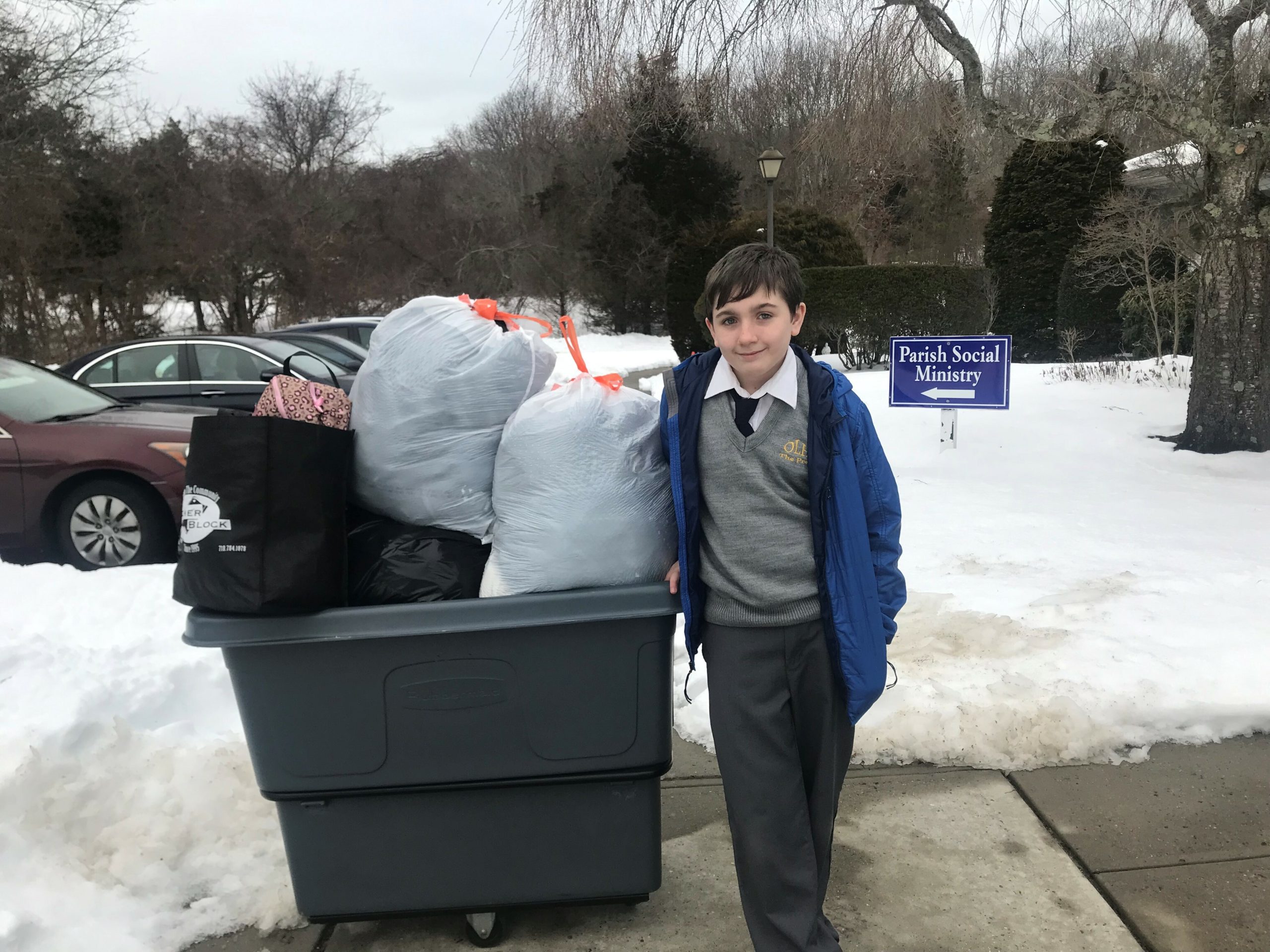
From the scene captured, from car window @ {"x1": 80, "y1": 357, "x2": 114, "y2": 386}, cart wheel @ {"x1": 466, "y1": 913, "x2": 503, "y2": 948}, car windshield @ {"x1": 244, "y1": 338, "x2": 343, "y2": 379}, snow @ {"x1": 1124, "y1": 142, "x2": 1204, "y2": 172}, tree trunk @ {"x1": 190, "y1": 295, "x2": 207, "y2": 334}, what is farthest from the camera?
tree trunk @ {"x1": 190, "y1": 295, "x2": 207, "y2": 334}

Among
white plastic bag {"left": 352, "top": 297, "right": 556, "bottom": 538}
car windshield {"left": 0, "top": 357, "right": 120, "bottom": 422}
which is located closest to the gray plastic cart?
white plastic bag {"left": 352, "top": 297, "right": 556, "bottom": 538}

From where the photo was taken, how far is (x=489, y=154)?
45.0 meters

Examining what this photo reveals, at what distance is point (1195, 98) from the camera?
25.8 ft

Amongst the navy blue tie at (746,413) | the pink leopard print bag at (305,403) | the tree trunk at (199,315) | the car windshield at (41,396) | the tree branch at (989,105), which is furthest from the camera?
the tree trunk at (199,315)

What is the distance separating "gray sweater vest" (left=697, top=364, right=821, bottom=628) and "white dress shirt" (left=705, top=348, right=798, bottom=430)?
2 cm

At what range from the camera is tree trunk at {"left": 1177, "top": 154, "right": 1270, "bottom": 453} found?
8.14 meters

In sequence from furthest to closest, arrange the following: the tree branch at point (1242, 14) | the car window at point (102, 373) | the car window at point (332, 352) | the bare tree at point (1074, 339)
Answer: the bare tree at point (1074, 339) → the car window at point (332, 352) → the car window at point (102, 373) → the tree branch at point (1242, 14)

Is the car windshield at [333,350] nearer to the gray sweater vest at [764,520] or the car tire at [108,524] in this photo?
the car tire at [108,524]

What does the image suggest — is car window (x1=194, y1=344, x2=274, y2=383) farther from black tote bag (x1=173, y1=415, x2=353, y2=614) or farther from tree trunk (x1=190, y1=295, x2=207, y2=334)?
tree trunk (x1=190, y1=295, x2=207, y2=334)

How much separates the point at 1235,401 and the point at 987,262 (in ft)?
37.7

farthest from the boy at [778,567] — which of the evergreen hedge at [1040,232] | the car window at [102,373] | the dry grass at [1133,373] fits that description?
the evergreen hedge at [1040,232]

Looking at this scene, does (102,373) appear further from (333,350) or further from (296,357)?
(333,350)

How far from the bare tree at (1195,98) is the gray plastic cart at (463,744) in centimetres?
653

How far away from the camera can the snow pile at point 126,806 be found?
2572mm
